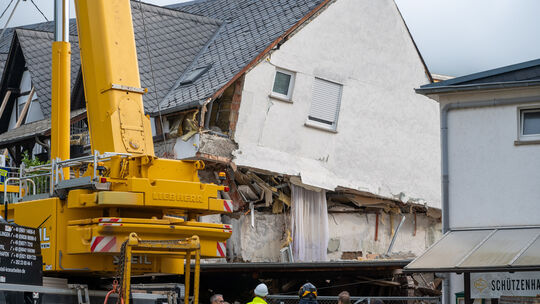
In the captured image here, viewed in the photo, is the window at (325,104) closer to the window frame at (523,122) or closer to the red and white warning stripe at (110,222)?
the window frame at (523,122)

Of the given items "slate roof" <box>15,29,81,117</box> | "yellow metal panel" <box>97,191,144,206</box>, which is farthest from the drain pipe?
"slate roof" <box>15,29,81,117</box>

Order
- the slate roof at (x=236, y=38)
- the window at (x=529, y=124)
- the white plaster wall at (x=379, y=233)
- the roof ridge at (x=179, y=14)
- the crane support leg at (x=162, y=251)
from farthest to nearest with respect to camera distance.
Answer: the roof ridge at (x=179, y=14) < the white plaster wall at (x=379, y=233) < the slate roof at (x=236, y=38) < the window at (x=529, y=124) < the crane support leg at (x=162, y=251)

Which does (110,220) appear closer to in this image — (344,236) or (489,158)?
(489,158)

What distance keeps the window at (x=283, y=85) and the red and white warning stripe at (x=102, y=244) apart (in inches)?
556

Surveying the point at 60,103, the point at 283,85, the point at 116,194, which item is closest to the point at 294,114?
the point at 283,85

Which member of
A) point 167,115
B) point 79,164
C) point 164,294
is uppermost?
point 167,115

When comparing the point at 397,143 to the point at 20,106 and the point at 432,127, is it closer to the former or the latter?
the point at 432,127

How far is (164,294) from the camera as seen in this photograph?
16.5 m

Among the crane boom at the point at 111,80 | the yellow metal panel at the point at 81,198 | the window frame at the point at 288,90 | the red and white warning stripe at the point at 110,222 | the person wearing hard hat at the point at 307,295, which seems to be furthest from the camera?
the window frame at the point at 288,90

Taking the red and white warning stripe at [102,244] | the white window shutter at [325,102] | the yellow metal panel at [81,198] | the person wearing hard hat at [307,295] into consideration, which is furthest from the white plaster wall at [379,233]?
the person wearing hard hat at [307,295]

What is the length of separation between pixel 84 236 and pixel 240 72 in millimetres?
13068

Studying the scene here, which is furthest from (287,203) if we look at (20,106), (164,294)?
(164,294)

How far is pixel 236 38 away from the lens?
30.7 meters

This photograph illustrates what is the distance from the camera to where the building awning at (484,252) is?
57.3 ft
